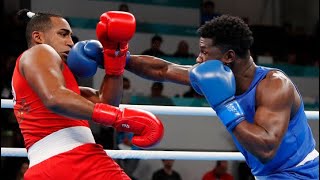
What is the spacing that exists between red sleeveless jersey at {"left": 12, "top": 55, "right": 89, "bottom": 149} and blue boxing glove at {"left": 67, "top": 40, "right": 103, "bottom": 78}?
12 cm

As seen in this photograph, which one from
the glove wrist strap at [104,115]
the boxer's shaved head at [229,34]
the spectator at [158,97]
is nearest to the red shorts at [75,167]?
the glove wrist strap at [104,115]

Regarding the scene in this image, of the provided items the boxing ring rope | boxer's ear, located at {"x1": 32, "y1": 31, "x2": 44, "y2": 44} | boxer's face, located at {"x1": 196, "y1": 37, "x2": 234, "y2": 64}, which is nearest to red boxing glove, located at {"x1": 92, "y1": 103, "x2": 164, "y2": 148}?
boxer's face, located at {"x1": 196, "y1": 37, "x2": 234, "y2": 64}

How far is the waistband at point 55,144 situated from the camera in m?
1.94

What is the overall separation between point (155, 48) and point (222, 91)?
4415mm

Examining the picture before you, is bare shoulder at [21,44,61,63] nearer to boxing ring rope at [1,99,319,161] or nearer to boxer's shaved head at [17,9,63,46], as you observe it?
boxer's shaved head at [17,9,63,46]

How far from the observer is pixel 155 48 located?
20.6 feet

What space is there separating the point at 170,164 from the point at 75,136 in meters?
3.39

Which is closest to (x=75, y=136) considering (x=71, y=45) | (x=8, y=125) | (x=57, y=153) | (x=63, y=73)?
(x=57, y=153)

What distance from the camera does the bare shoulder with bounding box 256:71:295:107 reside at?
1991 mm

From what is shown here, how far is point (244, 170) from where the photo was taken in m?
5.74

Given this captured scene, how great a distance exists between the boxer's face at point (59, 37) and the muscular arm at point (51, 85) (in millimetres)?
234

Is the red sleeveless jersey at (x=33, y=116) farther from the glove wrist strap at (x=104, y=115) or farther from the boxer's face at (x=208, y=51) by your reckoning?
the boxer's face at (x=208, y=51)

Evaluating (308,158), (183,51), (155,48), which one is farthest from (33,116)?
(183,51)

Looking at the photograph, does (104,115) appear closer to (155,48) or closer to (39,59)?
(39,59)
